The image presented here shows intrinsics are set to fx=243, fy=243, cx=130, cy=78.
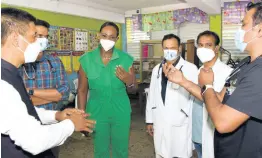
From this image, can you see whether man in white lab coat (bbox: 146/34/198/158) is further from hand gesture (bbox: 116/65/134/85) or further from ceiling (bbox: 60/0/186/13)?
ceiling (bbox: 60/0/186/13)

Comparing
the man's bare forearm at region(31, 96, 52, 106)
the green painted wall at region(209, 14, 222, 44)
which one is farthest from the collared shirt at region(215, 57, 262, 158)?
the green painted wall at region(209, 14, 222, 44)

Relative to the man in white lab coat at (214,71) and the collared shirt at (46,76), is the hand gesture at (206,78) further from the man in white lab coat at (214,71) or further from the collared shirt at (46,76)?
the collared shirt at (46,76)

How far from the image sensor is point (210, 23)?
6.23 metres

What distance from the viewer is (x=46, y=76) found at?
2.08 meters

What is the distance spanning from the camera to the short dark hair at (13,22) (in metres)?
1.09

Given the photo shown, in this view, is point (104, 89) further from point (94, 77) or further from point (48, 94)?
point (48, 94)

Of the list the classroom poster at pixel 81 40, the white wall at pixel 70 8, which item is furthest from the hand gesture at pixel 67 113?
the classroom poster at pixel 81 40

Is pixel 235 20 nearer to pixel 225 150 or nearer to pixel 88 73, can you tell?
pixel 88 73

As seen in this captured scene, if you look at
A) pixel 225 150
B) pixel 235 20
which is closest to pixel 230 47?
pixel 235 20

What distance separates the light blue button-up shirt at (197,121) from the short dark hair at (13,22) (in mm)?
1634

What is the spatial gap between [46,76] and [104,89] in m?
0.52

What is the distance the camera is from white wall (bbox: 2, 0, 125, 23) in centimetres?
492

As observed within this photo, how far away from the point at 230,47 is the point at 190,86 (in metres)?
4.87

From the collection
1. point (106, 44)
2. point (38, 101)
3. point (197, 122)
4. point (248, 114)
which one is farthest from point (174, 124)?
point (38, 101)
